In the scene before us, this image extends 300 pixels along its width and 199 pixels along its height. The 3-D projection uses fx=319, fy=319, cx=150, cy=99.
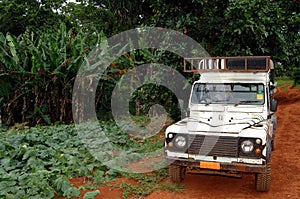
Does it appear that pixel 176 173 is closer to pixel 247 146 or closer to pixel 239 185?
pixel 239 185

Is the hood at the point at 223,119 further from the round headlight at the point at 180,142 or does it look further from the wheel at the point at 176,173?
the wheel at the point at 176,173

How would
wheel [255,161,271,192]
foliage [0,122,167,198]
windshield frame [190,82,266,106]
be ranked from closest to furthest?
1. foliage [0,122,167,198]
2. wheel [255,161,271,192]
3. windshield frame [190,82,266,106]

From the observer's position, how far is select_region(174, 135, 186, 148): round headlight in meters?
4.93

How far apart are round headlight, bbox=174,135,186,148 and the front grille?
0.34 feet

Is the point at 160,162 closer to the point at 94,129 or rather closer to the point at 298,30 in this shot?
the point at 94,129

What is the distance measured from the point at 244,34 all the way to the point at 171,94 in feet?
8.81

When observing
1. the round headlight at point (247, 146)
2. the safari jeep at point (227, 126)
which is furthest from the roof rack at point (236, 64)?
the round headlight at point (247, 146)

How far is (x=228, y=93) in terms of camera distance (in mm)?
5984

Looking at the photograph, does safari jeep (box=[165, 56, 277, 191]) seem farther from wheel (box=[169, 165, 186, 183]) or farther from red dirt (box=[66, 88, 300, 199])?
red dirt (box=[66, 88, 300, 199])

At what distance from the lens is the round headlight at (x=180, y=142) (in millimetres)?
4929

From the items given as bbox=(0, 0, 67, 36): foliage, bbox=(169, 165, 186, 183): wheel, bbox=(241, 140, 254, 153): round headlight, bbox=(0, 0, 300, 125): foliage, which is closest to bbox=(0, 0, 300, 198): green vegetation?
bbox=(0, 0, 300, 125): foliage

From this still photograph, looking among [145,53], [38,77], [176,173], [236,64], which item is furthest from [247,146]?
[38,77]

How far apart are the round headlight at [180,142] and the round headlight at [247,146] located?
0.87 m

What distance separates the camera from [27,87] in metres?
9.69
